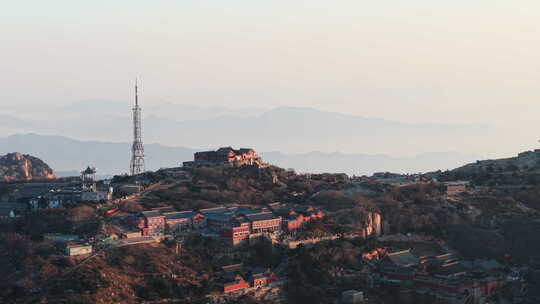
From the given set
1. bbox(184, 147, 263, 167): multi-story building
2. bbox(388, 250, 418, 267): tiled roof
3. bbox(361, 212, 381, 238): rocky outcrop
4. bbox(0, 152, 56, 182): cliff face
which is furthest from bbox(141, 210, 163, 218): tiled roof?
bbox(0, 152, 56, 182): cliff face

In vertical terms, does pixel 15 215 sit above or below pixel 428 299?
above

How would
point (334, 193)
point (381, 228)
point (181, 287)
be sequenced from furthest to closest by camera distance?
point (334, 193)
point (381, 228)
point (181, 287)

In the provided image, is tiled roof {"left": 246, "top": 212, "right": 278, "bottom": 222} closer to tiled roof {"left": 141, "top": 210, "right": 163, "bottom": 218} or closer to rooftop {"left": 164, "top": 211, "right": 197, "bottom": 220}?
rooftop {"left": 164, "top": 211, "right": 197, "bottom": 220}

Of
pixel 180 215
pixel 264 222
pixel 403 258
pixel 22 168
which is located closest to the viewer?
pixel 403 258

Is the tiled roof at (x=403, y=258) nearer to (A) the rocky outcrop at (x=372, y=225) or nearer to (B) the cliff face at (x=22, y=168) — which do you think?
(A) the rocky outcrop at (x=372, y=225)

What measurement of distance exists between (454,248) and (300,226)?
13.6 metres

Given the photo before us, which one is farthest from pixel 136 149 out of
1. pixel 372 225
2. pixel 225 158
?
pixel 372 225

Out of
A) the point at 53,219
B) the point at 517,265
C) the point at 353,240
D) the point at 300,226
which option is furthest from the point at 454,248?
the point at 53,219

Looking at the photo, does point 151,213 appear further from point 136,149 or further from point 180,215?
point 136,149

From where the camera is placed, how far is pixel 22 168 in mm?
86438

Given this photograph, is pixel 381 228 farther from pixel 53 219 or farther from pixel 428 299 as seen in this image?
pixel 53 219

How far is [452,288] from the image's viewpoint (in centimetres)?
5162

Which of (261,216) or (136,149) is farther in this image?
(136,149)

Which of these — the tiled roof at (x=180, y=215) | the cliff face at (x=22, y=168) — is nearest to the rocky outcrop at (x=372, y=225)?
the tiled roof at (x=180, y=215)
